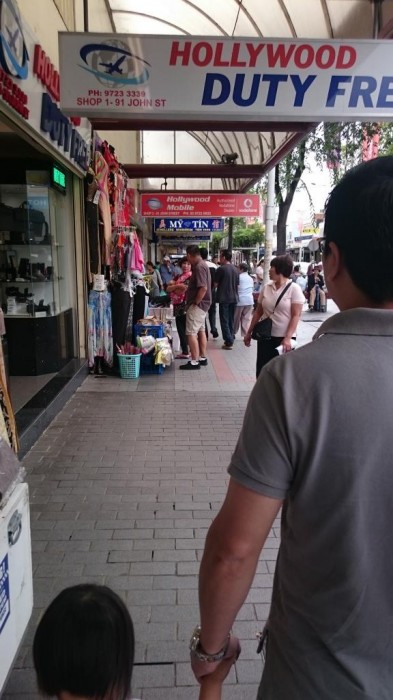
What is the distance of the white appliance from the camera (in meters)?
1.80

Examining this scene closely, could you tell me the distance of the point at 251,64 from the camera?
413 cm

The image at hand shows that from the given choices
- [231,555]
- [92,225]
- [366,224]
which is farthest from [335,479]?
[92,225]

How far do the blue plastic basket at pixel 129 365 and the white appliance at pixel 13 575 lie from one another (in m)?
5.08

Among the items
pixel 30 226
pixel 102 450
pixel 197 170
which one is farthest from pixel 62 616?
pixel 197 170

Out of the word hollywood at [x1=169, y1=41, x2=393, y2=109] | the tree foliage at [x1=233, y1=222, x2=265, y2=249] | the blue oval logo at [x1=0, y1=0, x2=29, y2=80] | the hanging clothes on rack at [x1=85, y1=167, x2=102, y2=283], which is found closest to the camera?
the blue oval logo at [x1=0, y1=0, x2=29, y2=80]

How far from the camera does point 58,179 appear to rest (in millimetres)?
6480

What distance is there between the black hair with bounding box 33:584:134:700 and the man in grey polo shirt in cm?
42

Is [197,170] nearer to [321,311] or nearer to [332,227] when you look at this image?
[332,227]

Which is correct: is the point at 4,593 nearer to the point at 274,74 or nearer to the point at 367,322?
the point at 367,322

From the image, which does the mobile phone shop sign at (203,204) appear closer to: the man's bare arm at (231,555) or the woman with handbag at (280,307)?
the woman with handbag at (280,307)

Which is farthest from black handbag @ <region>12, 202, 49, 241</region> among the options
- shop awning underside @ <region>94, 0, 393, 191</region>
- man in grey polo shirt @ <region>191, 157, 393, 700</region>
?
man in grey polo shirt @ <region>191, 157, 393, 700</region>

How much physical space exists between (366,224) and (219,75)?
3.74m

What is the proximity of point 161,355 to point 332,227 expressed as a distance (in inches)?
255

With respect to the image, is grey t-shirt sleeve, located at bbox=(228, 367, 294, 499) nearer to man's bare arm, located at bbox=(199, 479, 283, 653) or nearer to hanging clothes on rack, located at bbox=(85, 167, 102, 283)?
man's bare arm, located at bbox=(199, 479, 283, 653)
